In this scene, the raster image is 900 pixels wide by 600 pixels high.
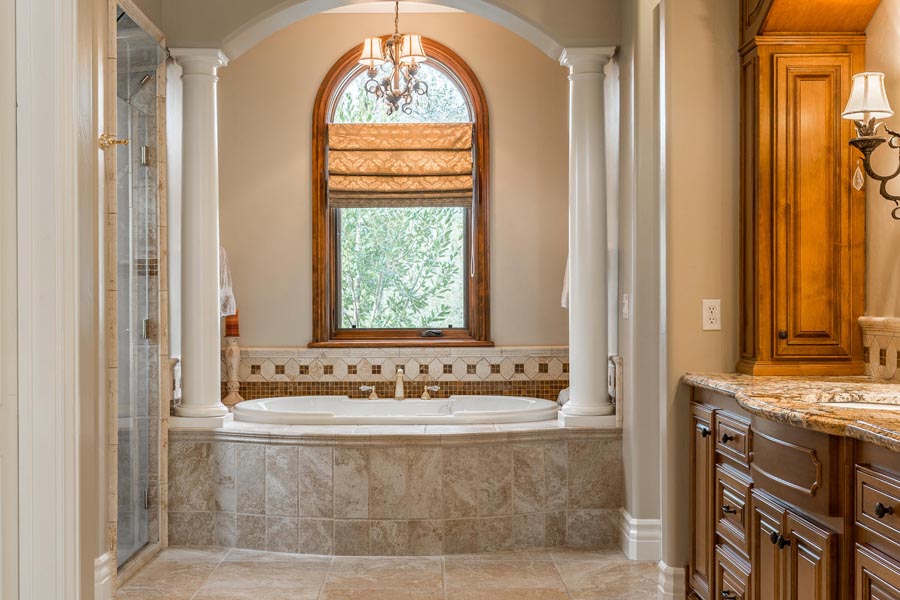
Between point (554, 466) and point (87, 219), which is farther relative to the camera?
point (554, 466)

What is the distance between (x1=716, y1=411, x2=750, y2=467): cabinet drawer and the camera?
2.73 metres

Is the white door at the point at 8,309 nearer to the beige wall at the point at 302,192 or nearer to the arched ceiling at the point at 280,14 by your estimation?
the arched ceiling at the point at 280,14

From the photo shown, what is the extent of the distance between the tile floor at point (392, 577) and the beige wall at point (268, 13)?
8.13 ft

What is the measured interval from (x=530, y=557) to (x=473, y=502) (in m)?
0.36

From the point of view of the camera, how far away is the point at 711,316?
3332mm

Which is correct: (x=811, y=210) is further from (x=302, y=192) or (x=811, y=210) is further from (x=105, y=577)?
(x=302, y=192)

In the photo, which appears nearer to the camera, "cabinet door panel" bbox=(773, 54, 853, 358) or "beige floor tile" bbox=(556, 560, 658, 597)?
"cabinet door panel" bbox=(773, 54, 853, 358)

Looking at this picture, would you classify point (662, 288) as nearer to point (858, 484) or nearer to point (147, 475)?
point (858, 484)

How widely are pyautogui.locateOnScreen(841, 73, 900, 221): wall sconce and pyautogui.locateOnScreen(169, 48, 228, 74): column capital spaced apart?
118 inches

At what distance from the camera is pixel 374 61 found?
5.02 meters

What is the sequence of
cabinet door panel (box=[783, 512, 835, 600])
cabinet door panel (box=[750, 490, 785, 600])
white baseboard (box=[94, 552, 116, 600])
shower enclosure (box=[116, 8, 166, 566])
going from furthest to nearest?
shower enclosure (box=[116, 8, 166, 566]) → white baseboard (box=[94, 552, 116, 600]) → cabinet door panel (box=[750, 490, 785, 600]) → cabinet door panel (box=[783, 512, 835, 600])

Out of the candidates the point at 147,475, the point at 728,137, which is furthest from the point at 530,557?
the point at 728,137

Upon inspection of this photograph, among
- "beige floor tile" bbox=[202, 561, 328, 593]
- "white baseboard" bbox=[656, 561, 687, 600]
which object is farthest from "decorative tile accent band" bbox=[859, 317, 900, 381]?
"beige floor tile" bbox=[202, 561, 328, 593]

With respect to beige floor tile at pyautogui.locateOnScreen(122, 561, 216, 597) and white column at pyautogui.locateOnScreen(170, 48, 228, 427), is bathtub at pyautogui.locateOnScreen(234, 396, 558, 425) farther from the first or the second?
→ beige floor tile at pyautogui.locateOnScreen(122, 561, 216, 597)
